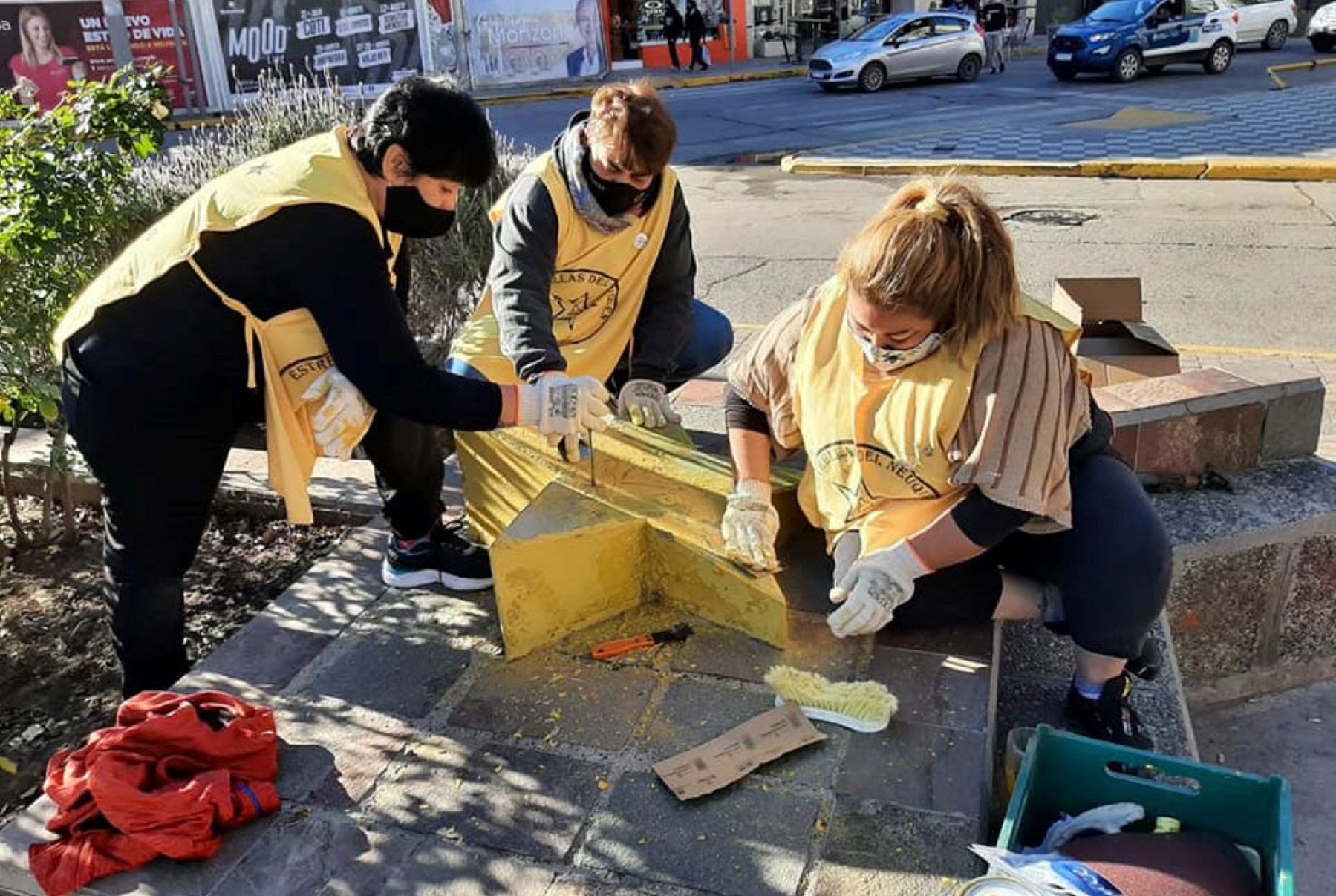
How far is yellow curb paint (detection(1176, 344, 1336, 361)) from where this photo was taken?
16.6 feet

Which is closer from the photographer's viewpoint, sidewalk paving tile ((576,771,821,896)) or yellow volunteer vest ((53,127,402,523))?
sidewalk paving tile ((576,771,821,896))

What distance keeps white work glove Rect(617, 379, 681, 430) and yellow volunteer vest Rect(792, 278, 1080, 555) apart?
715 mm

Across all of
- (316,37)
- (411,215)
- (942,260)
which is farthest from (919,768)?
(316,37)

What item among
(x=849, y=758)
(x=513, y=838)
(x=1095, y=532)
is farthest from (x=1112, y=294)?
(x=513, y=838)

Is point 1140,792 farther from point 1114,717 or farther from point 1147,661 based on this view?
point 1147,661

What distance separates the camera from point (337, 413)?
93.8 inches

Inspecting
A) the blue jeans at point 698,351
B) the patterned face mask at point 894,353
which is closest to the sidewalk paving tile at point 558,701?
the patterned face mask at point 894,353

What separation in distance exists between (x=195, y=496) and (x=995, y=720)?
1871 millimetres

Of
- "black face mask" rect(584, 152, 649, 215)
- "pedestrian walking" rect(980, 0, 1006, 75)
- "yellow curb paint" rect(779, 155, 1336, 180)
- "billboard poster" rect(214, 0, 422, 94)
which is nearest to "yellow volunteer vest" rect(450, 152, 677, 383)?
"black face mask" rect(584, 152, 649, 215)

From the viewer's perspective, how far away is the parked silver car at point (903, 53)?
17688 mm

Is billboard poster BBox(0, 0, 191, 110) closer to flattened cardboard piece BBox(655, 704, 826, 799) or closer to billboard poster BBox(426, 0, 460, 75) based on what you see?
billboard poster BBox(426, 0, 460, 75)

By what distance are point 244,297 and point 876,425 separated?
1375 mm

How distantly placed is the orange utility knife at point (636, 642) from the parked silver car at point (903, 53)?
1669 centimetres

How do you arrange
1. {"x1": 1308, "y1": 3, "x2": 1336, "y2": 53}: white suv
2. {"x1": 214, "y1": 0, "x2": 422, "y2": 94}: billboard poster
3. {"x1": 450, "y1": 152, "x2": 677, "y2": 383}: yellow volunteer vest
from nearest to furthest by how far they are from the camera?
{"x1": 450, "y1": 152, "x2": 677, "y2": 383}: yellow volunteer vest
{"x1": 1308, "y1": 3, "x2": 1336, "y2": 53}: white suv
{"x1": 214, "y1": 0, "x2": 422, "y2": 94}: billboard poster
